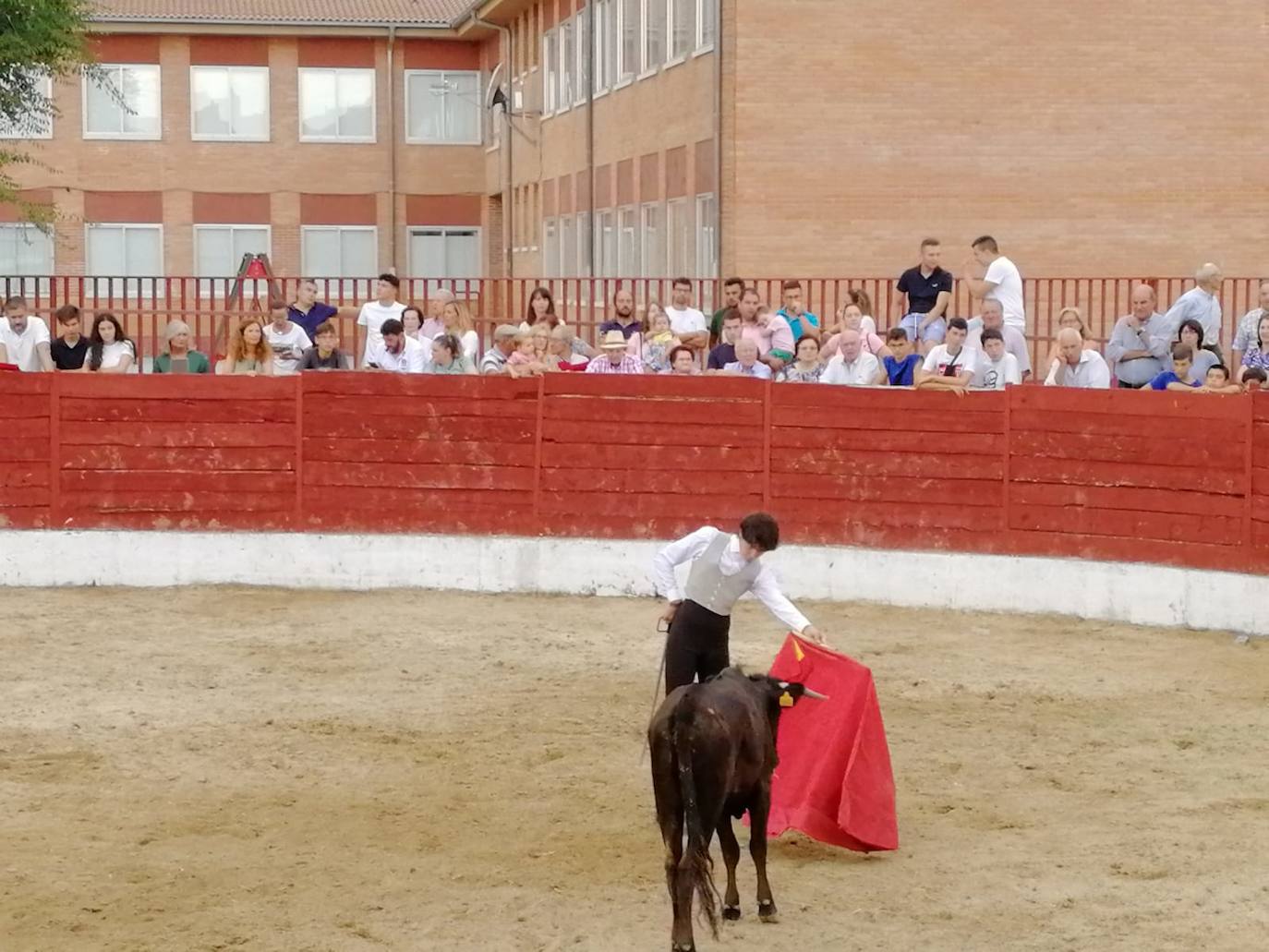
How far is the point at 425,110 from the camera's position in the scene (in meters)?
47.4

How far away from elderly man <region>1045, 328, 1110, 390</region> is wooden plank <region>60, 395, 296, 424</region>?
18.5 feet

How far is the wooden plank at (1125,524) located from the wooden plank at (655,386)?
216 centimetres

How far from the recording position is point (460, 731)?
35.5 ft

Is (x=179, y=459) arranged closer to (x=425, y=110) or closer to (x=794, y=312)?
(x=794, y=312)

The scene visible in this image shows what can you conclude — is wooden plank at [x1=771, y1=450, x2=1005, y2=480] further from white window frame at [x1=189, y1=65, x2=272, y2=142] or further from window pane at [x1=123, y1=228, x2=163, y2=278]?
white window frame at [x1=189, y1=65, x2=272, y2=142]

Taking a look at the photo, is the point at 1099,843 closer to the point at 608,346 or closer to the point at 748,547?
the point at 748,547

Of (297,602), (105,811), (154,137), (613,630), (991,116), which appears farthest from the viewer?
(154,137)

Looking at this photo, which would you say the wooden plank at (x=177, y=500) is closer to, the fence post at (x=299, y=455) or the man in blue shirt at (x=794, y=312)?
the fence post at (x=299, y=455)

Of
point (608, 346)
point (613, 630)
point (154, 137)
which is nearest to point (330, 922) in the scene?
point (613, 630)

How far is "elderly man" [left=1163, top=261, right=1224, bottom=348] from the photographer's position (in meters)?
15.9

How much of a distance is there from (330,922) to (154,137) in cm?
4078

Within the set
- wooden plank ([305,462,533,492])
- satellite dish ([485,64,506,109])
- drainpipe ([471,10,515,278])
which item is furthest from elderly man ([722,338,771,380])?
drainpipe ([471,10,515,278])

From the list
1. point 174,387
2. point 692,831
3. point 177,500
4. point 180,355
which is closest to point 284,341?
point 180,355

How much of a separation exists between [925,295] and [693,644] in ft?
28.9
